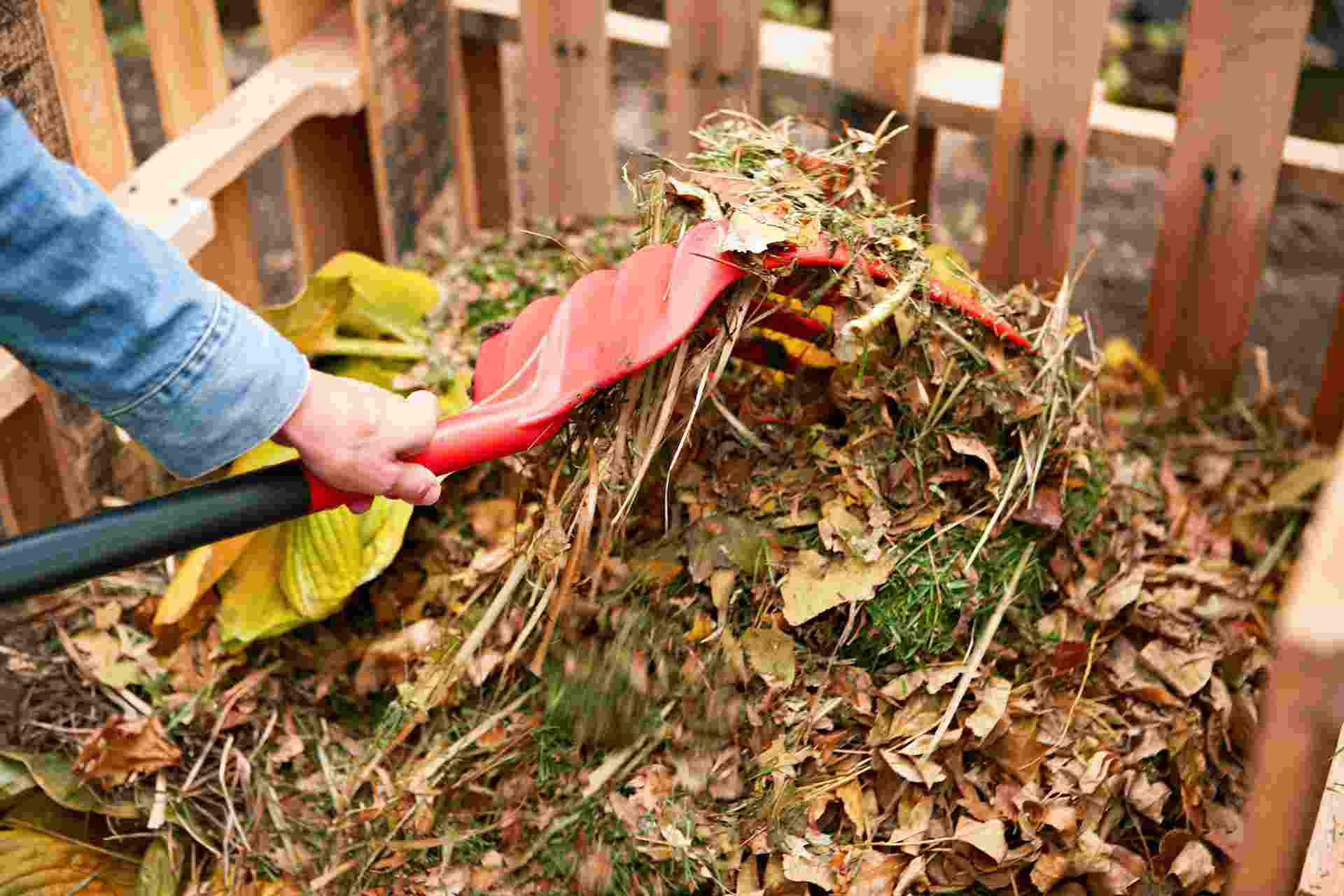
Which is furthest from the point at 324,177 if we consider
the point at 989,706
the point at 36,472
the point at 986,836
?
the point at 986,836

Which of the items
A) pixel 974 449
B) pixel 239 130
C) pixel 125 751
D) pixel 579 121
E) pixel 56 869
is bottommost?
pixel 56 869

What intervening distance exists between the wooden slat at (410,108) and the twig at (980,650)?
157 cm

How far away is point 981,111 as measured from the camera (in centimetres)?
260

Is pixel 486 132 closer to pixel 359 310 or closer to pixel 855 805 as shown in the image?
pixel 359 310

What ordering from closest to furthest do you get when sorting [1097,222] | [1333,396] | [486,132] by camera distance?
[1333,396] < [486,132] < [1097,222]

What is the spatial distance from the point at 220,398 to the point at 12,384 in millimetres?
785

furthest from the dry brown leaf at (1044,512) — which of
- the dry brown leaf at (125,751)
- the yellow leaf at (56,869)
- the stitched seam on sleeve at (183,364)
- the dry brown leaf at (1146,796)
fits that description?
the yellow leaf at (56,869)

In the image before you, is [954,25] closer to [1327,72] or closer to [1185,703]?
[1327,72]

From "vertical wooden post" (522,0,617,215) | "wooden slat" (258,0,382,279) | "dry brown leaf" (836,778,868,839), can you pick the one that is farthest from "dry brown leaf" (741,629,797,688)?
"wooden slat" (258,0,382,279)

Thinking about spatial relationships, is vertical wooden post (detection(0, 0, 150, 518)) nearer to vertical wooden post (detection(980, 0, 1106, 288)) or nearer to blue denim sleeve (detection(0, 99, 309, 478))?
blue denim sleeve (detection(0, 99, 309, 478))

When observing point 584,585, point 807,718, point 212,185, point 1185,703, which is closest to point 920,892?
point 807,718

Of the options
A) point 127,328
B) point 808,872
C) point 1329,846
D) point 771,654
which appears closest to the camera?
point 127,328

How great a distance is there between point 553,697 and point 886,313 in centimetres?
71

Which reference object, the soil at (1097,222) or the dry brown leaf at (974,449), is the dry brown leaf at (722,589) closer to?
the dry brown leaf at (974,449)
